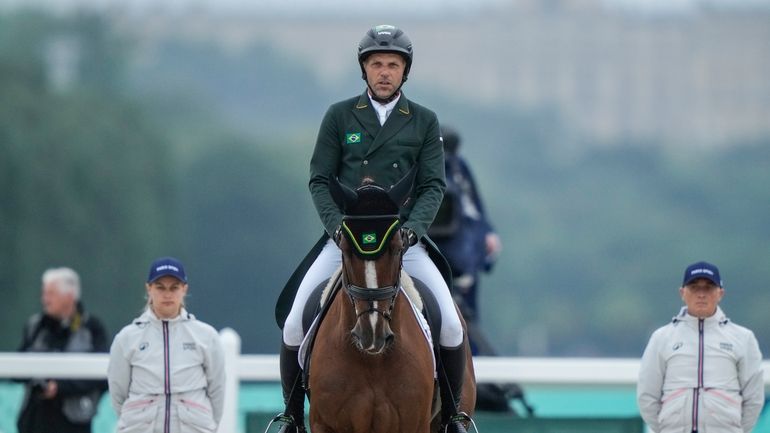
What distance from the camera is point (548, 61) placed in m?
98.7

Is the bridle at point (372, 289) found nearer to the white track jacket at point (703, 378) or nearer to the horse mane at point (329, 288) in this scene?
the horse mane at point (329, 288)

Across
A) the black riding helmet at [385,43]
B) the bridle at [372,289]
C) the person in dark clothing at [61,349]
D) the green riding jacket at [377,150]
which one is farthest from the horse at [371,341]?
the person in dark clothing at [61,349]

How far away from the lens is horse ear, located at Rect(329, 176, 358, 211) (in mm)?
6715

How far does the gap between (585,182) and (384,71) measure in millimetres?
80564

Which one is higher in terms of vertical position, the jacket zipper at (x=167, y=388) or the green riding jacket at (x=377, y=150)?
the green riding jacket at (x=377, y=150)

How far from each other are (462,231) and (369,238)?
5847 millimetres

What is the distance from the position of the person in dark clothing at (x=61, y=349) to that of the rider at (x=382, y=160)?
316 cm

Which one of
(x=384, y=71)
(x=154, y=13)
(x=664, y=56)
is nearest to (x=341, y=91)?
(x=154, y=13)

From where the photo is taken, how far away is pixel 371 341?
6.57 m

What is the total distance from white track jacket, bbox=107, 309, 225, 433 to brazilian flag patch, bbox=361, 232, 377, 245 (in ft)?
8.20

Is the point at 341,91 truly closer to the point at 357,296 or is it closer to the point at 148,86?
the point at 148,86

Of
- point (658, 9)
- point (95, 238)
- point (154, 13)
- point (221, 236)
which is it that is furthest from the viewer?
point (658, 9)

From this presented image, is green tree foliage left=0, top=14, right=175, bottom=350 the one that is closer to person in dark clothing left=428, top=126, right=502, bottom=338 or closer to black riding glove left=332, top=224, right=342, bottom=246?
person in dark clothing left=428, top=126, right=502, bottom=338

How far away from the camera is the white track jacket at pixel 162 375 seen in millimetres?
8688
